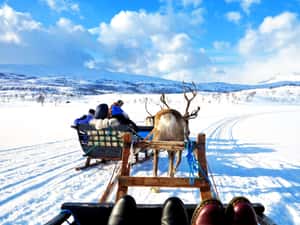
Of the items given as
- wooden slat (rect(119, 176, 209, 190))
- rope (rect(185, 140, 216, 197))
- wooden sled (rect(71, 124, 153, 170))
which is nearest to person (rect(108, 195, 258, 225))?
wooden slat (rect(119, 176, 209, 190))

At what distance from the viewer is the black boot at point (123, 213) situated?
1.86m

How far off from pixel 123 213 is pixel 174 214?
362 millimetres

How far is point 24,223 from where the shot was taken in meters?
3.38

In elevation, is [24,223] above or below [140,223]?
below

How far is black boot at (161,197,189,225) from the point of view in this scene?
187cm

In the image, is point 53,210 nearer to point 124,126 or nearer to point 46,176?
point 46,176

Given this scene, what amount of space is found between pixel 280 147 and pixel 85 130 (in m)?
Answer: 7.74

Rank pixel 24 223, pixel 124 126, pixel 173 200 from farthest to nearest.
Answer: pixel 124 126 → pixel 24 223 → pixel 173 200

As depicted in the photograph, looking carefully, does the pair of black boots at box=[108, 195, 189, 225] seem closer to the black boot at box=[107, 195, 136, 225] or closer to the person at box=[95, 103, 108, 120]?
the black boot at box=[107, 195, 136, 225]

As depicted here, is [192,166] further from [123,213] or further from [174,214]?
[123,213]

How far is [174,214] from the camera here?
1.90 m

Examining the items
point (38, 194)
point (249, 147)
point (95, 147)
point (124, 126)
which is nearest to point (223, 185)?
point (124, 126)

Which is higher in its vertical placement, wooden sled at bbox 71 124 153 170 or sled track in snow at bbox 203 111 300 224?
wooden sled at bbox 71 124 153 170

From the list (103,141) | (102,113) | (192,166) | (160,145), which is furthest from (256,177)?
(102,113)
